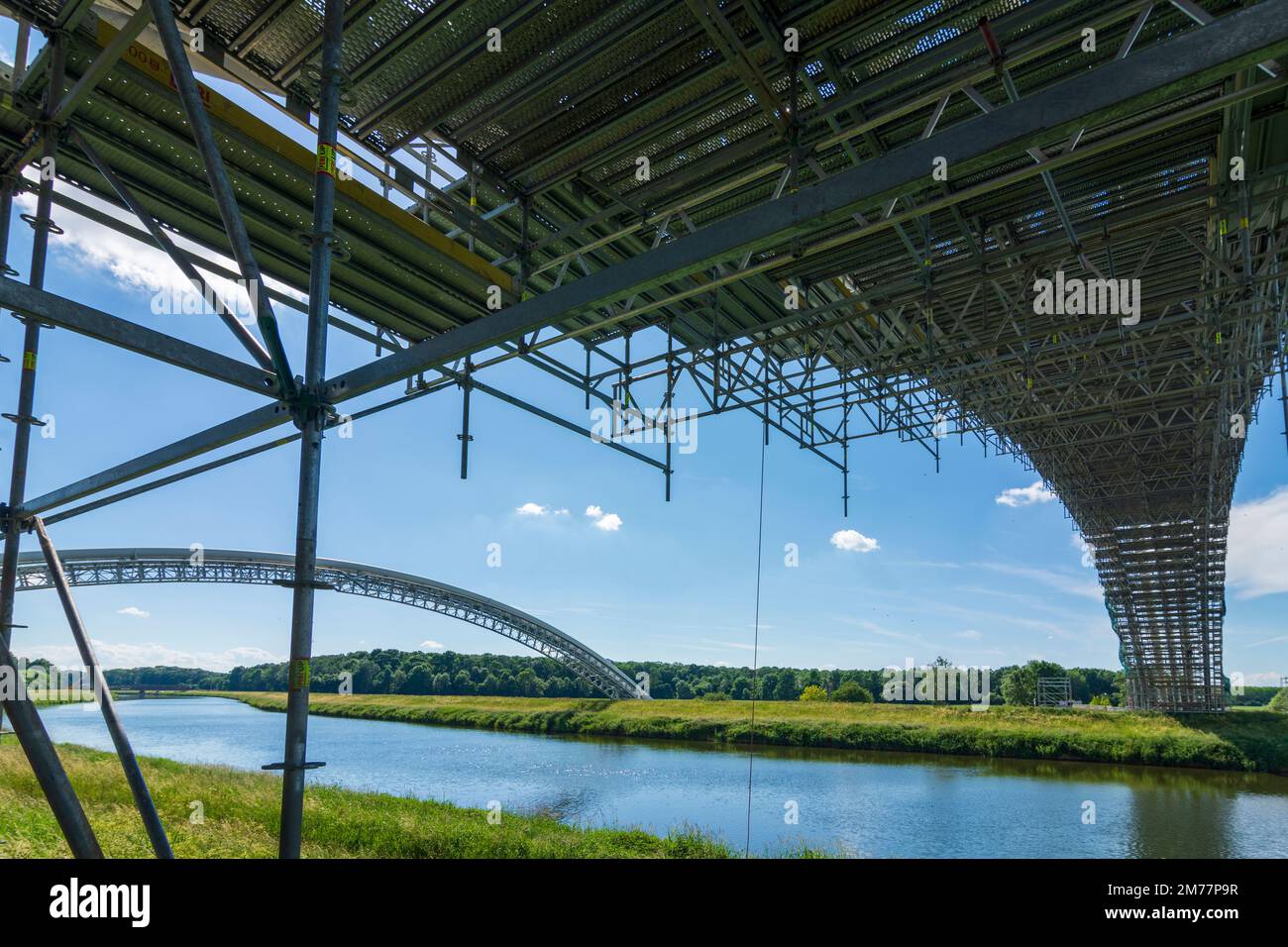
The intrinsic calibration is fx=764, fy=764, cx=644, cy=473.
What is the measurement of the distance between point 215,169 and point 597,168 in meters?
5.85

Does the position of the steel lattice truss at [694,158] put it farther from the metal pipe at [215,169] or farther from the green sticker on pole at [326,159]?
the green sticker on pole at [326,159]

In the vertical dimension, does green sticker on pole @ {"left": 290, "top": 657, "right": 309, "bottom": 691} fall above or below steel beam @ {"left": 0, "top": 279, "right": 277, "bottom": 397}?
below

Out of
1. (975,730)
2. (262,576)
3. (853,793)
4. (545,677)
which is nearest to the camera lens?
(853,793)

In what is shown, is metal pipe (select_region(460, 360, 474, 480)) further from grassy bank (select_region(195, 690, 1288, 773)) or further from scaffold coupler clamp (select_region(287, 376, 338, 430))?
grassy bank (select_region(195, 690, 1288, 773))

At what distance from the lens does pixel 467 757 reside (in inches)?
1277

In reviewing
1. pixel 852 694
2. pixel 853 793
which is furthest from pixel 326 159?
pixel 852 694

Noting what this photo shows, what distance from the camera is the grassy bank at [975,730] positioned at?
27641mm

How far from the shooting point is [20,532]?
8195 millimetres

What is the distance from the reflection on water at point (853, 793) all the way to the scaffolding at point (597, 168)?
10.3m

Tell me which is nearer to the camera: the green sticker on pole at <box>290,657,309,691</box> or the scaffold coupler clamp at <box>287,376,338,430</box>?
the green sticker on pole at <box>290,657,309,691</box>

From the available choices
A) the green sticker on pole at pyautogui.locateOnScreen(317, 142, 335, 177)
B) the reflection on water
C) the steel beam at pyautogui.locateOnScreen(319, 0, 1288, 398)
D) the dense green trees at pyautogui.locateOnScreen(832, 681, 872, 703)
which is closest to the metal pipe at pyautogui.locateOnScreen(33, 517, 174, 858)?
the steel beam at pyautogui.locateOnScreen(319, 0, 1288, 398)

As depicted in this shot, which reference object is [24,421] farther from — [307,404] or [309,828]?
[309,828]

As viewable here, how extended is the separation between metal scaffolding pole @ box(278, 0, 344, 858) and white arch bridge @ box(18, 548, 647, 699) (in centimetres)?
2610

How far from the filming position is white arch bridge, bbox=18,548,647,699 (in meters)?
35.2
